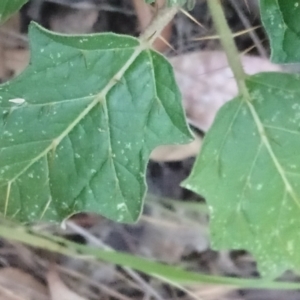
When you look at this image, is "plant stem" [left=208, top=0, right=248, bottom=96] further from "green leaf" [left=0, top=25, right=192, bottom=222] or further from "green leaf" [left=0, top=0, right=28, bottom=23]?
"green leaf" [left=0, top=0, right=28, bottom=23]

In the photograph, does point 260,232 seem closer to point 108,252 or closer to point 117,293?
point 108,252

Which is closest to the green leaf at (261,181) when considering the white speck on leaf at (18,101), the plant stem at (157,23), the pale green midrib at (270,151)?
the pale green midrib at (270,151)

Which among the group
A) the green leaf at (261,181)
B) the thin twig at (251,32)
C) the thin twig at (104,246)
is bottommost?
the thin twig at (104,246)

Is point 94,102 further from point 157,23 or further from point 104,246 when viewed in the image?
point 104,246

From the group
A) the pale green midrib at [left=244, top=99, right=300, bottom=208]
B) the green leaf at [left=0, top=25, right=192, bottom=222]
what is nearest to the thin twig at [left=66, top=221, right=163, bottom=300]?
the green leaf at [left=0, top=25, right=192, bottom=222]

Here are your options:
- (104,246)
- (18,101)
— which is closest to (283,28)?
(18,101)

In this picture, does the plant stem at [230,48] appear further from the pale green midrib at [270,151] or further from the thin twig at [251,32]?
the thin twig at [251,32]

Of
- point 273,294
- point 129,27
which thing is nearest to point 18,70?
point 129,27
